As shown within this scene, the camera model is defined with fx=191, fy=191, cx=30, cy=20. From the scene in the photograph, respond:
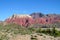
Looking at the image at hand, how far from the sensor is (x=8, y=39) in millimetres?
21031

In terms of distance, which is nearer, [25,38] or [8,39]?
[8,39]

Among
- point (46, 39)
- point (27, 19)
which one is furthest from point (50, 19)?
point (46, 39)

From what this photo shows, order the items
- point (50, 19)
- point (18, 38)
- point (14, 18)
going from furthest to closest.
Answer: point (50, 19), point (14, 18), point (18, 38)

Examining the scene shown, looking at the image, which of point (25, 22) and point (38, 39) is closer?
point (38, 39)

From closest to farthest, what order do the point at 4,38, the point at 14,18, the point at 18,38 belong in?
the point at 4,38 < the point at 18,38 < the point at 14,18

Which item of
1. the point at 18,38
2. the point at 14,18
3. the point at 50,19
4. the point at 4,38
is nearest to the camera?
the point at 4,38

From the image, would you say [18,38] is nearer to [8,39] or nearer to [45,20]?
[8,39]

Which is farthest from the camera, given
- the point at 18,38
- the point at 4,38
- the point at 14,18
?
the point at 14,18

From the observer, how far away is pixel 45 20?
377ft

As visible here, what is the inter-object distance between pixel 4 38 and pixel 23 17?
310 feet

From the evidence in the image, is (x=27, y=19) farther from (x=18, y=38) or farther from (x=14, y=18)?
(x=18, y=38)

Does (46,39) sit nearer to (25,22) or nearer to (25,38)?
(25,38)

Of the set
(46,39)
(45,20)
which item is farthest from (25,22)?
(46,39)

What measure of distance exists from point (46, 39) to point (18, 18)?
289 feet
